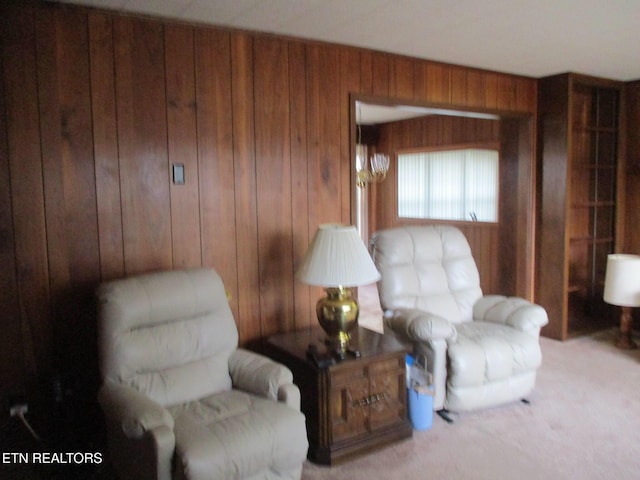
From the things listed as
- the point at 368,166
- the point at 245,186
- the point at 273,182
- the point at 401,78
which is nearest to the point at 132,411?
the point at 245,186

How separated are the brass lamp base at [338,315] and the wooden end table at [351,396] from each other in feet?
0.27

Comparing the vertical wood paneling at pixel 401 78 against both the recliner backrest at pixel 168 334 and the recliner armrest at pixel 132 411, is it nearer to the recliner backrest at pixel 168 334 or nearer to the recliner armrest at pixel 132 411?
the recliner backrest at pixel 168 334

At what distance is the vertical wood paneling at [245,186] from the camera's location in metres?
3.14

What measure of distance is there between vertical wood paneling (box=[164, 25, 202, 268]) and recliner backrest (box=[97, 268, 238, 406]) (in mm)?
329

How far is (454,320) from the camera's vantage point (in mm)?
3666

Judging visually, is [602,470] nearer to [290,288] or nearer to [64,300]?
[290,288]

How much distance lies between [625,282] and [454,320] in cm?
186

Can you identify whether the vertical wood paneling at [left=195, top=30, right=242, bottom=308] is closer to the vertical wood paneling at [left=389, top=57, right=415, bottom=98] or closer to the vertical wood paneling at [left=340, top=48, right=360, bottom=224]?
the vertical wood paneling at [left=340, top=48, right=360, bottom=224]

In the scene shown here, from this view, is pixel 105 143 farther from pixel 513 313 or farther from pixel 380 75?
pixel 513 313

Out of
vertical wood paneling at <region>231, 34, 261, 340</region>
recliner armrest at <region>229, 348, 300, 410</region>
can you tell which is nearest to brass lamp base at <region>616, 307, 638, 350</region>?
vertical wood paneling at <region>231, 34, 261, 340</region>

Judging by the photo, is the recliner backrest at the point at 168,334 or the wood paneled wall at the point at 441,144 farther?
the wood paneled wall at the point at 441,144

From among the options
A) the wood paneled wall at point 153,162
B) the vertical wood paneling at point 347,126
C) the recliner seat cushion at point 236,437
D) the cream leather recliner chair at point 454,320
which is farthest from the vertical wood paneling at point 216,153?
the cream leather recliner chair at point 454,320

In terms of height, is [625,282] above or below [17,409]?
above

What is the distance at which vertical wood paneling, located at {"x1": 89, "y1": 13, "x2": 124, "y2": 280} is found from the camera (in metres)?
2.71
